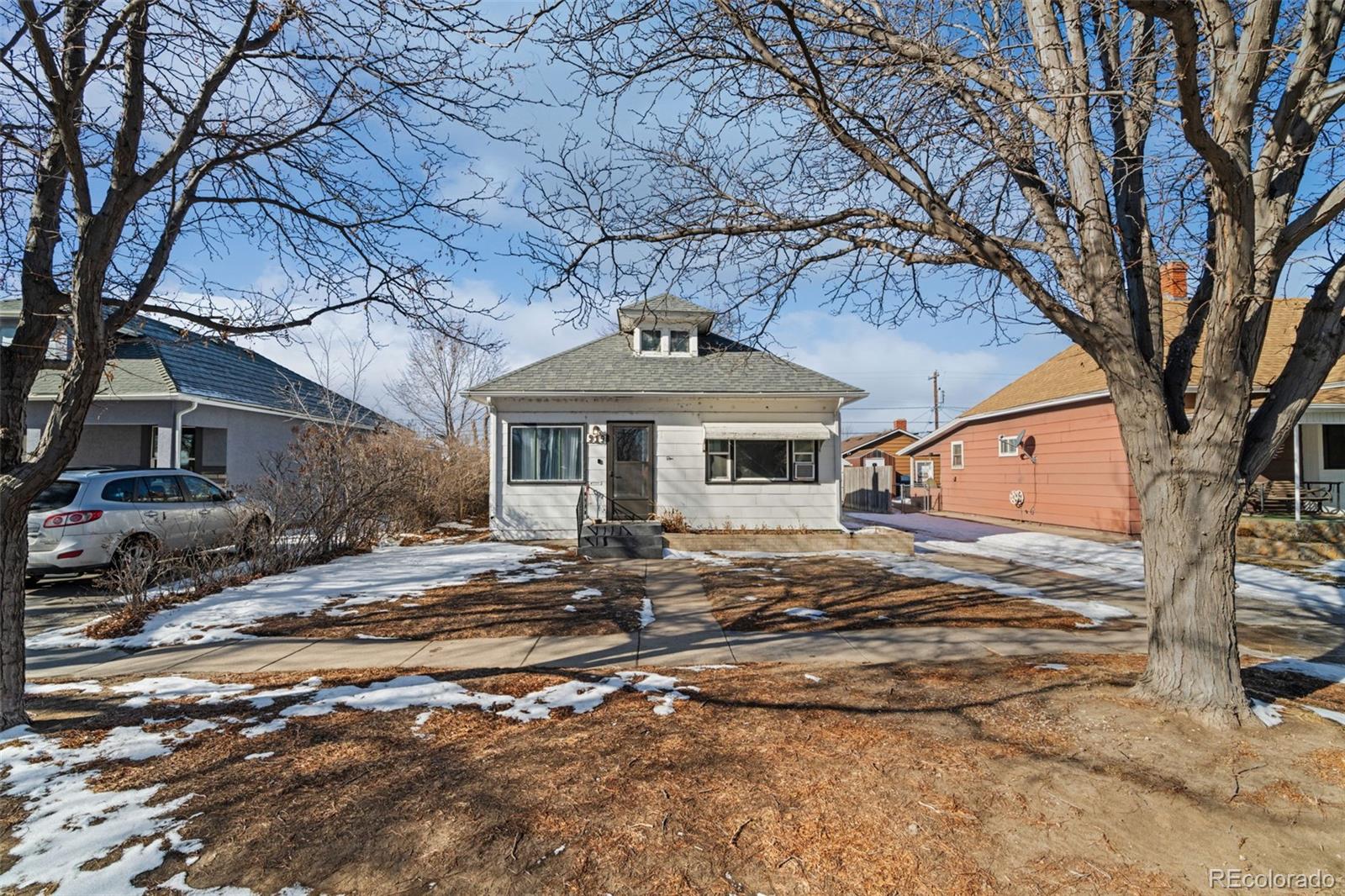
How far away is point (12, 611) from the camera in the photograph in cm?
338

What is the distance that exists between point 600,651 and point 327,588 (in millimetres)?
4428

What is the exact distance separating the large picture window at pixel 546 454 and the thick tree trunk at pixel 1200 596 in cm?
996

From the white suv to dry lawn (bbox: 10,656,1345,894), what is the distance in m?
4.91

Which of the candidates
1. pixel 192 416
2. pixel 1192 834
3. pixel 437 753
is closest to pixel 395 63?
pixel 437 753

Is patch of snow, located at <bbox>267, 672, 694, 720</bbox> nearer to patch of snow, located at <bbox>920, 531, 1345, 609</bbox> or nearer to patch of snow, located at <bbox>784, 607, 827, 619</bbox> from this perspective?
patch of snow, located at <bbox>784, 607, 827, 619</bbox>

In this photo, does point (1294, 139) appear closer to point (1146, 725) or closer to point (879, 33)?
point (879, 33)

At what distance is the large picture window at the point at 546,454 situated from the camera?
484 inches

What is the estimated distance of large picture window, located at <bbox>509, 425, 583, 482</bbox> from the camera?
40.3 feet

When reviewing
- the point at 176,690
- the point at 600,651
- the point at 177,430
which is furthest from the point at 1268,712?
the point at 177,430

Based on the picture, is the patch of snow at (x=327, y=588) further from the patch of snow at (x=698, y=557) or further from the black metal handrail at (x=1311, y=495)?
the black metal handrail at (x=1311, y=495)

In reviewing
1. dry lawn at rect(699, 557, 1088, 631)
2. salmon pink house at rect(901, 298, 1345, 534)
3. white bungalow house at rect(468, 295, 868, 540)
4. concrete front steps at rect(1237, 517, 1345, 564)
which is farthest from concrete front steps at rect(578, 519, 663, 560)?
concrete front steps at rect(1237, 517, 1345, 564)

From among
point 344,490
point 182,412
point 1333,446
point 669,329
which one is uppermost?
point 669,329

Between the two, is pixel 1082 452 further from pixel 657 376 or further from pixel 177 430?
pixel 177 430

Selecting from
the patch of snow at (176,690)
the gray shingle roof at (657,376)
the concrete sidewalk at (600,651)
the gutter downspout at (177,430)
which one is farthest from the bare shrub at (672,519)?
the gutter downspout at (177,430)
